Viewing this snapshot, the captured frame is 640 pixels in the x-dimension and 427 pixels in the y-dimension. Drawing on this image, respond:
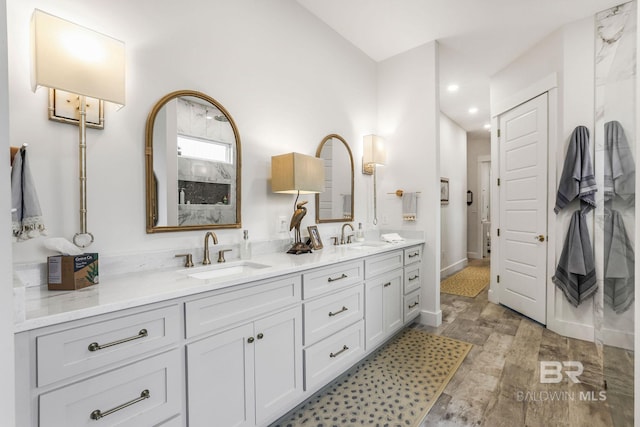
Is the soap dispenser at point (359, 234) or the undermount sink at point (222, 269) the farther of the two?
the soap dispenser at point (359, 234)

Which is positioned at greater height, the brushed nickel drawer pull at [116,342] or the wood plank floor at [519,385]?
the brushed nickel drawer pull at [116,342]

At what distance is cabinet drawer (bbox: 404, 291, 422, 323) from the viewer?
9.37 ft

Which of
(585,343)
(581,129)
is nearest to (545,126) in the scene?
(581,129)

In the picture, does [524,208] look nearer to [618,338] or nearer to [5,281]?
[618,338]

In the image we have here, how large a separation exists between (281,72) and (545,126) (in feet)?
9.06

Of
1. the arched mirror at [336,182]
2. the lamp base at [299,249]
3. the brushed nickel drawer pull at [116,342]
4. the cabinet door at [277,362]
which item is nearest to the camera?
the brushed nickel drawer pull at [116,342]

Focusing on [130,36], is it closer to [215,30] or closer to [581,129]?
[215,30]

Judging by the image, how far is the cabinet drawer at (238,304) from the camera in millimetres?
1256

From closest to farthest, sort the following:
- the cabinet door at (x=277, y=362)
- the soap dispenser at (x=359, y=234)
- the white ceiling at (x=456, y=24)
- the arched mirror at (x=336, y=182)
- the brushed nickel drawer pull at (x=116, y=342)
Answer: the brushed nickel drawer pull at (x=116, y=342) < the cabinet door at (x=277, y=362) < the white ceiling at (x=456, y=24) < the arched mirror at (x=336, y=182) < the soap dispenser at (x=359, y=234)

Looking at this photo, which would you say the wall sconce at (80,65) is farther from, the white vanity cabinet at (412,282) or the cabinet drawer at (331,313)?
the white vanity cabinet at (412,282)

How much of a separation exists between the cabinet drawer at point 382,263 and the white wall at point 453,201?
2.88m
